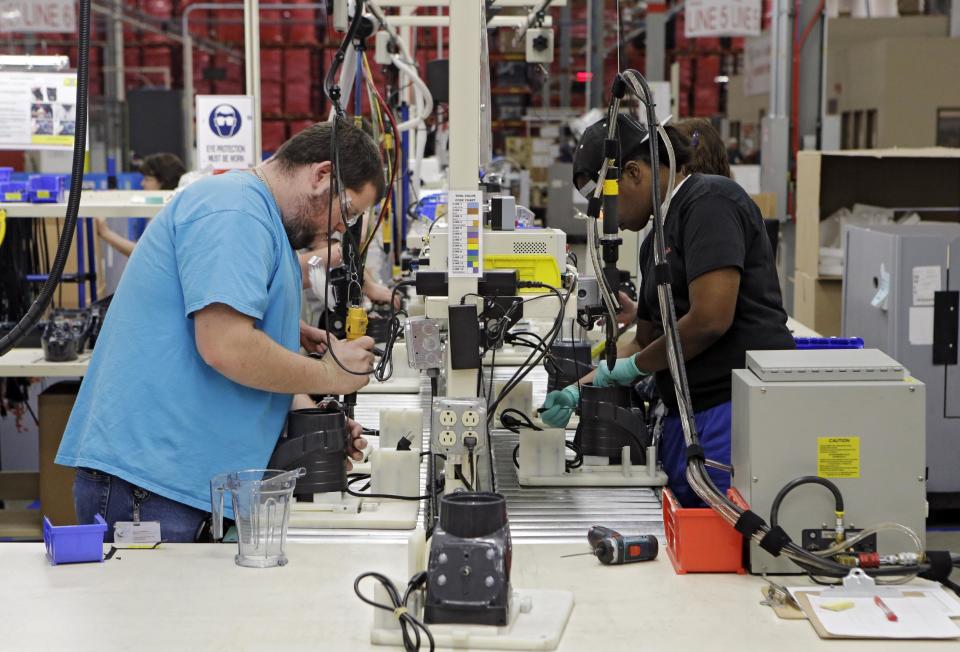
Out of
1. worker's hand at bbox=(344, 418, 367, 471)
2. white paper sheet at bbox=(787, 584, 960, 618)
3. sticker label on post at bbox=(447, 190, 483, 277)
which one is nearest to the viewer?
white paper sheet at bbox=(787, 584, 960, 618)

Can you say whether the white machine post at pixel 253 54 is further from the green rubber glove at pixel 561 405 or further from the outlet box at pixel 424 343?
the outlet box at pixel 424 343

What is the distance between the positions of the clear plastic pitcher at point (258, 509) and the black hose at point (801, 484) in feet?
2.50

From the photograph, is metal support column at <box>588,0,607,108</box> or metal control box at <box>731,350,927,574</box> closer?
metal control box at <box>731,350,927,574</box>

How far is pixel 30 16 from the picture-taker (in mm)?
8992

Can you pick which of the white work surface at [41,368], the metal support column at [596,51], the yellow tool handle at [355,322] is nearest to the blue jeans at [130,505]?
the yellow tool handle at [355,322]

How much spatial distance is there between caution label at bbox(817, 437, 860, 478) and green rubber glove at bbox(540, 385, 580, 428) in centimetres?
A: 80

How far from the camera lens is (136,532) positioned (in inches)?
76.5

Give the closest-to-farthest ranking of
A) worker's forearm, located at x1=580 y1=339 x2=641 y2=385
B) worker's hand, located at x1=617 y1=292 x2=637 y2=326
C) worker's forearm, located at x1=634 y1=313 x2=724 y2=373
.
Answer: worker's forearm, located at x1=634 y1=313 x2=724 y2=373
worker's forearm, located at x1=580 y1=339 x2=641 y2=385
worker's hand, located at x1=617 y1=292 x2=637 y2=326

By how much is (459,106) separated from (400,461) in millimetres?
747

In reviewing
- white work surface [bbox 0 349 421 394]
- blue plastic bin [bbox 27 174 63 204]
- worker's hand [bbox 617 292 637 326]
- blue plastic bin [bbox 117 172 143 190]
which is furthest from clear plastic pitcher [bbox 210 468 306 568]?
blue plastic bin [bbox 117 172 143 190]

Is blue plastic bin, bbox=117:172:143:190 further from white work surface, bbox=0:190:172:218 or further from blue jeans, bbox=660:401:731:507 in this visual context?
blue jeans, bbox=660:401:731:507

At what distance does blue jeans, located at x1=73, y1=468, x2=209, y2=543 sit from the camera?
6.46 feet

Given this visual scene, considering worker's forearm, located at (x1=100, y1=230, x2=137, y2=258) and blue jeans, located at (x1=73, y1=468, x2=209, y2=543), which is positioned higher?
worker's forearm, located at (x1=100, y1=230, x2=137, y2=258)

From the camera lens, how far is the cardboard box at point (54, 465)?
12.8ft
